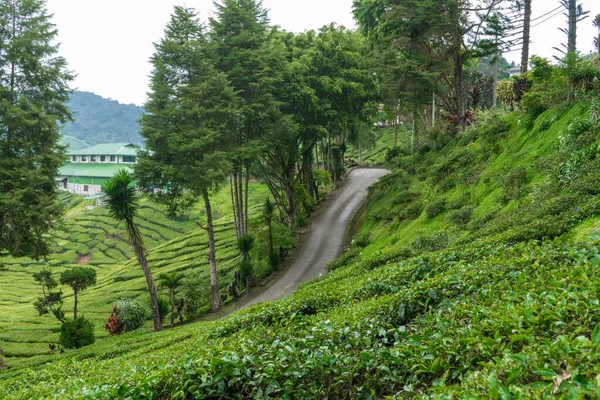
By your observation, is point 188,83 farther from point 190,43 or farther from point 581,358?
point 581,358

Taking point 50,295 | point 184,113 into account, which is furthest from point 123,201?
point 50,295

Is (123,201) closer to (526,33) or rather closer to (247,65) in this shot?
(247,65)

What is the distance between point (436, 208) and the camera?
1382 cm

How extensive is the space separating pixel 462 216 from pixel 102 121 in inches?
7706

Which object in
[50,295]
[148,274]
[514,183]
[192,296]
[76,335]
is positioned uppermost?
[514,183]

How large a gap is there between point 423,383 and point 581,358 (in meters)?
1.16

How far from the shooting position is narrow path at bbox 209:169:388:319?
1819 cm

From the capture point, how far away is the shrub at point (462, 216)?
1151 centimetres

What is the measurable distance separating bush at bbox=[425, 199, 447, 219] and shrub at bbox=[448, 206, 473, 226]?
191cm

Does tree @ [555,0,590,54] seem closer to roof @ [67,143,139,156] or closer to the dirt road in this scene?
the dirt road

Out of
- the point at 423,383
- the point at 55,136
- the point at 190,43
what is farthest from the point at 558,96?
the point at 55,136

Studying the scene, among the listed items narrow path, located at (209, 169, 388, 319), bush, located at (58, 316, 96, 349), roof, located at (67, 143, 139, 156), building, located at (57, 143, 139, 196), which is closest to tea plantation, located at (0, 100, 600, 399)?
narrow path, located at (209, 169, 388, 319)

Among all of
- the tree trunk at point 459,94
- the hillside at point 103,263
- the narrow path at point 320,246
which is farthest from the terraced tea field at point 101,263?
the tree trunk at point 459,94

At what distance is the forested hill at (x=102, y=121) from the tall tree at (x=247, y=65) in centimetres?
15595
